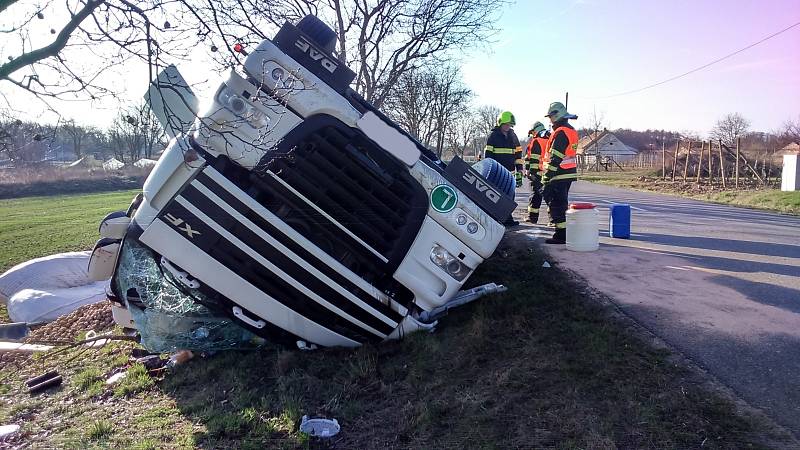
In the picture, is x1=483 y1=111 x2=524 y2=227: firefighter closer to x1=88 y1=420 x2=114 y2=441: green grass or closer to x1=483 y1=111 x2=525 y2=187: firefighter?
x1=483 y1=111 x2=525 y2=187: firefighter

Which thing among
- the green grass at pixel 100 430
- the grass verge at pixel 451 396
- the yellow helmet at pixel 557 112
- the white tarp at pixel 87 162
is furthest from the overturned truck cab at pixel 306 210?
the white tarp at pixel 87 162

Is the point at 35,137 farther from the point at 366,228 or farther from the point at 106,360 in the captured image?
the point at 106,360

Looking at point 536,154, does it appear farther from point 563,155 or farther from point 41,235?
point 41,235

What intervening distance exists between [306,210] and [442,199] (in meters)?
1.01

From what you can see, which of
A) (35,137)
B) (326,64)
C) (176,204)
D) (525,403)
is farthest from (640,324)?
(35,137)

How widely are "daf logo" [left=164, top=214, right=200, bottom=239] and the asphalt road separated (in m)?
3.35

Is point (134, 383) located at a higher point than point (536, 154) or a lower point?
lower

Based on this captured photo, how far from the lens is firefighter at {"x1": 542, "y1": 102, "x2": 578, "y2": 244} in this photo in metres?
7.33

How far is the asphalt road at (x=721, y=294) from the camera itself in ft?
11.0

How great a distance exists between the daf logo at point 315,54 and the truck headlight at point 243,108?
1.95ft

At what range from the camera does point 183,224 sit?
3818mm

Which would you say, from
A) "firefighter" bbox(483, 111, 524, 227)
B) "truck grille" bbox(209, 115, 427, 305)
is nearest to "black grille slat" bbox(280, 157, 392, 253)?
"truck grille" bbox(209, 115, 427, 305)

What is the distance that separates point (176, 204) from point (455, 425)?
2.35m

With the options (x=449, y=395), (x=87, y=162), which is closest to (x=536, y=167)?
(x=449, y=395)
